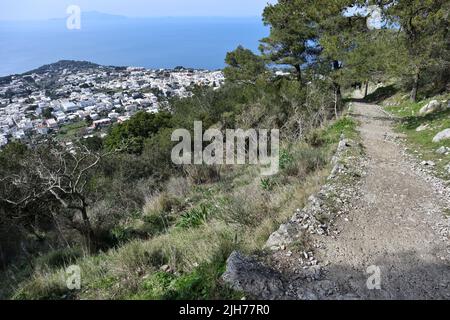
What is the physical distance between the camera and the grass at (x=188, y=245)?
3.35 meters

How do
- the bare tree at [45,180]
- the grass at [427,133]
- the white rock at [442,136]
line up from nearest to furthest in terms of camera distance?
the grass at [427,133] < the bare tree at [45,180] < the white rock at [442,136]

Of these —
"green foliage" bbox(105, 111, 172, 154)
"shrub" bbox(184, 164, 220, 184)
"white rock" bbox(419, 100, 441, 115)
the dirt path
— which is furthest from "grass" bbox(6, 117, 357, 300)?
"green foliage" bbox(105, 111, 172, 154)

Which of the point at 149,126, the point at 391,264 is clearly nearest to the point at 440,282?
the point at 391,264

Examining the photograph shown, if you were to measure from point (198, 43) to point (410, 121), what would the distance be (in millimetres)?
186897

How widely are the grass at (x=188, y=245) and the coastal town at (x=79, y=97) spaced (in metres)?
16.1

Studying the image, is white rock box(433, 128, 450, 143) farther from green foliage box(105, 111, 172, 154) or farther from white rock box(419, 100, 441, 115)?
green foliage box(105, 111, 172, 154)

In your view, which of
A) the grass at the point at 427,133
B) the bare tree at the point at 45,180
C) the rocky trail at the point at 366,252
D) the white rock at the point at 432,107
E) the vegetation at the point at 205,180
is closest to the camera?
the rocky trail at the point at 366,252

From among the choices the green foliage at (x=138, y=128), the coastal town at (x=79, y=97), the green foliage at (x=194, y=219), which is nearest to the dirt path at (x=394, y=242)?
the green foliage at (x=194, y=219)

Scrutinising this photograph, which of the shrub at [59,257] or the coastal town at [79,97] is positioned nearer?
the shrub at [59,257]

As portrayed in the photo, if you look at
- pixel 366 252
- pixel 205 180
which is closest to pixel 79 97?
pixel 205 180

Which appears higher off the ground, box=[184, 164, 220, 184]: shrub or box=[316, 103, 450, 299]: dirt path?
box=[316, 103, 450, 299]: dirt path

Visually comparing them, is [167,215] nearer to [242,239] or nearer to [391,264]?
[242,239]

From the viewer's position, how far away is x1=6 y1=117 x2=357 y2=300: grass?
11.0 ft

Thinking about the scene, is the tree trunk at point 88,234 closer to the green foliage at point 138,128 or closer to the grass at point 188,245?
the grass at point 188,245
